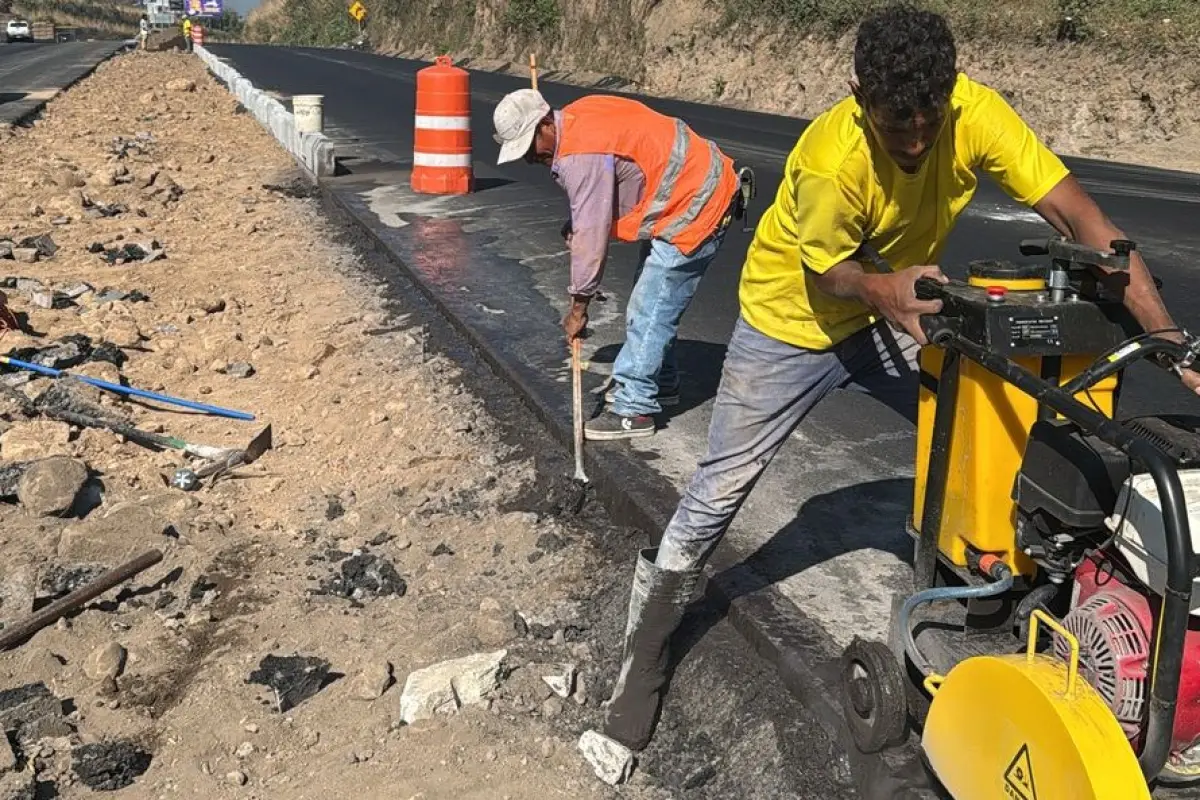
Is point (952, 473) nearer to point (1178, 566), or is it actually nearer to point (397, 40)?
point (1178, 566)

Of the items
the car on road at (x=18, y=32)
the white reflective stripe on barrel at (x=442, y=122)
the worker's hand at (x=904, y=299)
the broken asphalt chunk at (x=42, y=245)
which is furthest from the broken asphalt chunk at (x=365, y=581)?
the car on road at (x=18, y=32)

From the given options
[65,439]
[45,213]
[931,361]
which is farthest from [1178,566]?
[45,213]

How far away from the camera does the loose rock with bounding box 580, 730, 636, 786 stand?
327 centimetres

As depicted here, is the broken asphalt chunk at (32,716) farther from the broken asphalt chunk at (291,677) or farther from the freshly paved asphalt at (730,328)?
the freshly paved asphalt at (730,328)

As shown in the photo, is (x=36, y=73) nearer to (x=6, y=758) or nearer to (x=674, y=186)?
(x=674, y=186)

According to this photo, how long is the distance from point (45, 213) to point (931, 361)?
37.6ft

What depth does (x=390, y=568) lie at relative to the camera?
4.55 metres

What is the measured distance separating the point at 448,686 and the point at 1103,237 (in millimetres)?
2192

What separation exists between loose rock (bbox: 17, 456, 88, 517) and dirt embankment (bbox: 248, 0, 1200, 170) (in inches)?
602

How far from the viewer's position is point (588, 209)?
4.89 meters

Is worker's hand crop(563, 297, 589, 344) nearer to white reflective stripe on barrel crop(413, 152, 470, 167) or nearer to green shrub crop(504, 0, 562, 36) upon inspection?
white reflective stripe on barrel crop(413, 152, 470, 167)

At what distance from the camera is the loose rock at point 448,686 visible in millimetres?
3564

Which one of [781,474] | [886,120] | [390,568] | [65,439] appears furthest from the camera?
[65,439]

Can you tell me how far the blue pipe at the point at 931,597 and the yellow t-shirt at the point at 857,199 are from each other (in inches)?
27.9
